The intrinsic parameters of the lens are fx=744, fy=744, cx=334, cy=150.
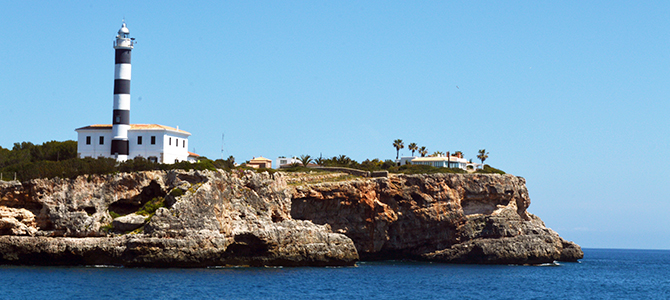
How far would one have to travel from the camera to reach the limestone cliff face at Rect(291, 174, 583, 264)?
190ft

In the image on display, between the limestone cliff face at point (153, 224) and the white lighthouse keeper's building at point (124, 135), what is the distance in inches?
462

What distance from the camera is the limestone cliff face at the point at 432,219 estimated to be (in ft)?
190

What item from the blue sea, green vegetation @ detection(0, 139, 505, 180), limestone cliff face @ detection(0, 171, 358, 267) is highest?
green vegetation @ detection(0, 139, 505, 180)

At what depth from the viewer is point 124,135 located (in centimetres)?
5912

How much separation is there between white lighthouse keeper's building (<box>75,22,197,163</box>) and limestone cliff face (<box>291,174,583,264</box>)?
11905mm

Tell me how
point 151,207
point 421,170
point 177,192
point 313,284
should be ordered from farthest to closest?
point 421,170 → point 151,207 → point 177,192 → point 313,284

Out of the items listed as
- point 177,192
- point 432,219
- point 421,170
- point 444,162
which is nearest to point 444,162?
point 444,162

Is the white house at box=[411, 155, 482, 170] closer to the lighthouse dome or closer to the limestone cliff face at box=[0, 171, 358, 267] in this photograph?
the limestone cliff face at box=[0, 171, 358, 267]

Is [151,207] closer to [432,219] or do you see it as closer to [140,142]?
[140,142]

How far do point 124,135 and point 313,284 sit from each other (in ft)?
85.0

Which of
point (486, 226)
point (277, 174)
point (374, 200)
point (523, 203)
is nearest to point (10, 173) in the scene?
point (277, 174)

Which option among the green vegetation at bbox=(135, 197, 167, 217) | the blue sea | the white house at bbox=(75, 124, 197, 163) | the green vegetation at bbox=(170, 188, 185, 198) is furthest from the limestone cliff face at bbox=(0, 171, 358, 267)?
the white house at bbox=(75, 124, 197, 163)

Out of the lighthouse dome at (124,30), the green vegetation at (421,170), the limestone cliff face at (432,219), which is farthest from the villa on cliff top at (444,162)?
the lighthouse dome at (124,30)

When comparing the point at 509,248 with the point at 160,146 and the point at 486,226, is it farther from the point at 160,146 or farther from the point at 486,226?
the point at 160,146
